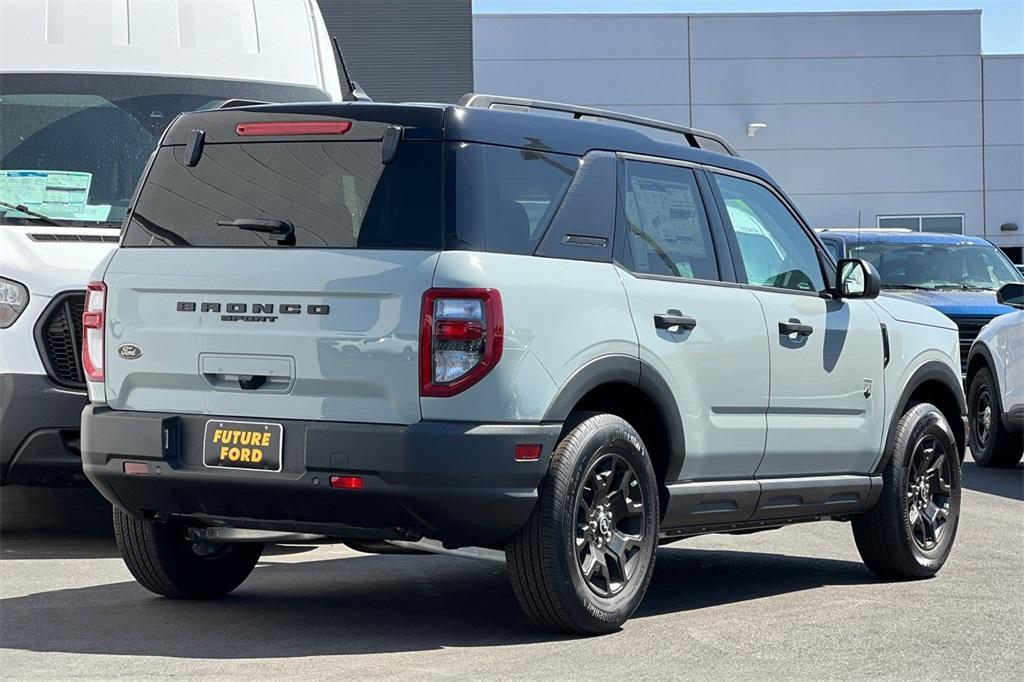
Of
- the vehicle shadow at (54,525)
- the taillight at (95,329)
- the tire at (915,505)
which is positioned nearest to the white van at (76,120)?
the vehicle shadow at (54,525)

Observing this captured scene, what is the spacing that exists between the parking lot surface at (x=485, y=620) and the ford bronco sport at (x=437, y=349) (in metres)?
0.32

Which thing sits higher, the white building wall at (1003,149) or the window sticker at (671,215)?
the white building wall at (1003,149)

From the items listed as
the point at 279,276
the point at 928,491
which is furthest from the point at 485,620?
the point at 928,491

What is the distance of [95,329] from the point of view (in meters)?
6.66

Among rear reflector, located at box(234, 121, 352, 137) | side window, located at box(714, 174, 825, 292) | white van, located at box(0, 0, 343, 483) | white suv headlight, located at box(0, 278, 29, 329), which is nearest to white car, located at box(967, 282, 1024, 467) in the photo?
side window, located at box(714, 174, 825, 292)

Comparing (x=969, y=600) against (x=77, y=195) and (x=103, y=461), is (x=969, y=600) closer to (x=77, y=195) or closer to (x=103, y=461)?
(x=103, y=461)

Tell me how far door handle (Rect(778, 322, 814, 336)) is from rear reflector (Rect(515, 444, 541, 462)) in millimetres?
1843

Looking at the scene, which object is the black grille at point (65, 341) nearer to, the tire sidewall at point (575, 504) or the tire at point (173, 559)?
the tire at point (173, 559)

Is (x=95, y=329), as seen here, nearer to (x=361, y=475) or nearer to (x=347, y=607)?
(x=361, y=475)

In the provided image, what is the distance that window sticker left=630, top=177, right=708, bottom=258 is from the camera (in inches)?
275

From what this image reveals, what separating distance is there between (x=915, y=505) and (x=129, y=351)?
4.09 m

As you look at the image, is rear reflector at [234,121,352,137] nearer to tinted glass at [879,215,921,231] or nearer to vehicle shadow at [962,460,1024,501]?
vehicle shadow at [962,460,1024,501]

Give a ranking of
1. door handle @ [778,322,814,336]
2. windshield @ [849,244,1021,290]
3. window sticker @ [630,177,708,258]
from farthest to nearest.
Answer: windshield @ [849,244,1021,290] < door handle @ [778,322,814,336] < window sticker @ [630,177,708,258]

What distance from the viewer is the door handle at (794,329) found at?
24.7ft
